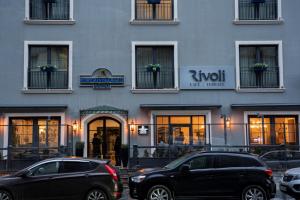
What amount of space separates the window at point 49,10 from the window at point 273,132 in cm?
1107

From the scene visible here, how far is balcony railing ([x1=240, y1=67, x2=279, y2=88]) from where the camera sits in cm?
2441

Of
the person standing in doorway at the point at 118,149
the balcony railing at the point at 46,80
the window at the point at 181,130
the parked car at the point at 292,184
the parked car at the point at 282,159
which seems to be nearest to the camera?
the parked car at the point at 292,184

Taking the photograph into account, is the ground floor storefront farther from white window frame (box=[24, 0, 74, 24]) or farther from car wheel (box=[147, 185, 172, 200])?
car wheel (box=[147, 185, 172, 200])

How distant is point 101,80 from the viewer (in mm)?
23938

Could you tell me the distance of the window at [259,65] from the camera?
2436 centimetres

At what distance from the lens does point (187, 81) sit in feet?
79.2

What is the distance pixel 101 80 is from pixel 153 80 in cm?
265

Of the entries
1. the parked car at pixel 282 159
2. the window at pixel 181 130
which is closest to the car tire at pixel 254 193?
the parked car at pixel 282 159

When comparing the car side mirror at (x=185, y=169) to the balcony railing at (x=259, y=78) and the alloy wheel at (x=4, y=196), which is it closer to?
the alloy wheel at (x=4, y=196)

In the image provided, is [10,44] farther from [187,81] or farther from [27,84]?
[187,81]

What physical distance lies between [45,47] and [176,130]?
8029 mm

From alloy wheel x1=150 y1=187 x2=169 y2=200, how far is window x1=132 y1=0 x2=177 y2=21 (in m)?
12.1

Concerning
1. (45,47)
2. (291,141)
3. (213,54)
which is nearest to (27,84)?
(45,47)

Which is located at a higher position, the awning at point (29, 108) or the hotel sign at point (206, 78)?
the hotel sign at point (206, 78)
